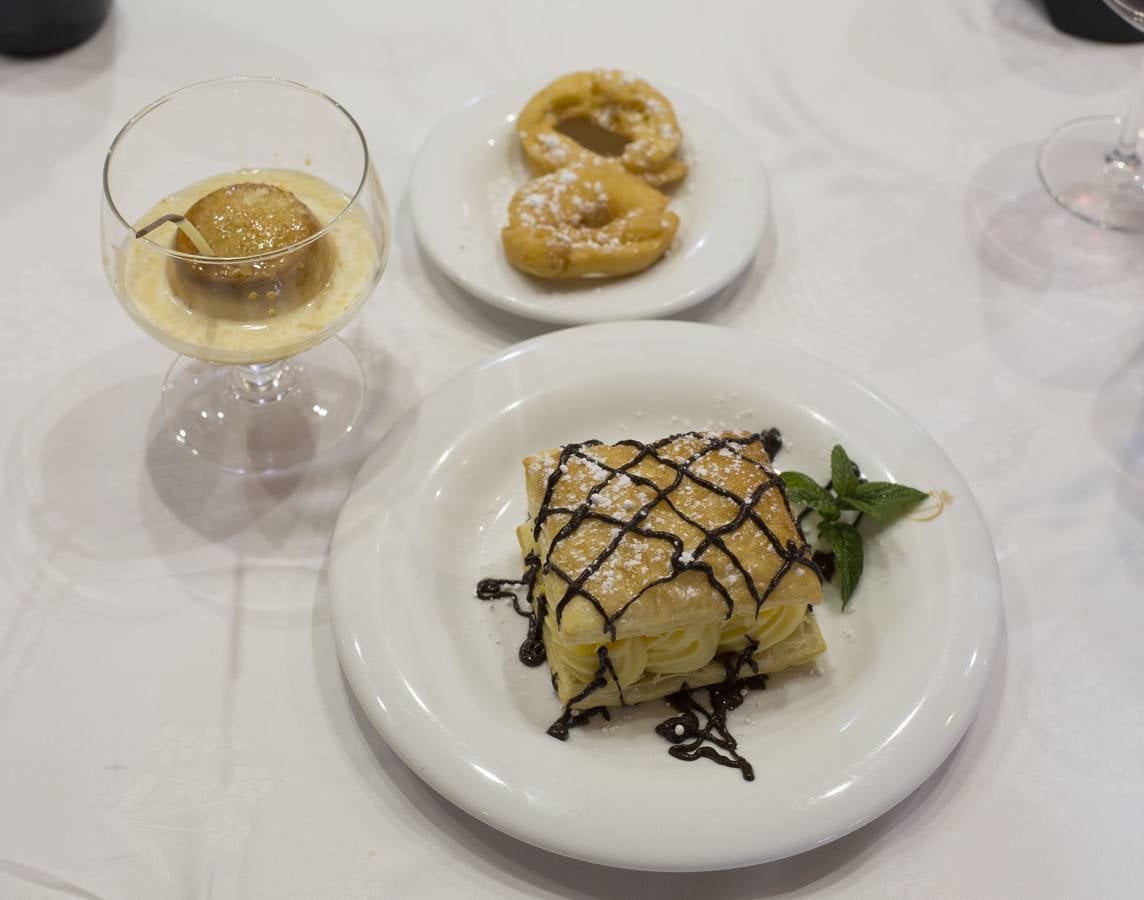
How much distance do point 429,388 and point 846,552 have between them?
644mm

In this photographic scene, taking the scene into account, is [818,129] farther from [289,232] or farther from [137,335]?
[137,335]

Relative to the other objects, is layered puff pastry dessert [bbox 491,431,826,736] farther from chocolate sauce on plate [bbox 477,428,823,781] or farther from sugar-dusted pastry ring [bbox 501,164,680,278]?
sugar-dusted pastry ring [bbox 501,164,680,278]

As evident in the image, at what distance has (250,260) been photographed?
1.18 meters

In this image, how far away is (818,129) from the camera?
1.91 m

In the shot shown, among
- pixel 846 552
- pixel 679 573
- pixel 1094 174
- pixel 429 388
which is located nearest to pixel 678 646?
pixel 679 573

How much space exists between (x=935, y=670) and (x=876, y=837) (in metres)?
0.20

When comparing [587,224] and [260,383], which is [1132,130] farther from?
[260,383]

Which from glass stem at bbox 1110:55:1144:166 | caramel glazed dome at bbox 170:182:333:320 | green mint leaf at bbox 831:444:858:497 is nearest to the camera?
caramel glazed dome at bbox 170:182:333:320

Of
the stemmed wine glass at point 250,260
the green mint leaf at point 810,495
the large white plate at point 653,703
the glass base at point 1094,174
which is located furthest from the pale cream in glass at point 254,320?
the glass base at point 1094,174

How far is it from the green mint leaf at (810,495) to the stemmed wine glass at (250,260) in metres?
0.60

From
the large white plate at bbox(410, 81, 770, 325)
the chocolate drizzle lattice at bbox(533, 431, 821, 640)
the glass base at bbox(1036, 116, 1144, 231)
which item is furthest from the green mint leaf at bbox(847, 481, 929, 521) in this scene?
the glass base at bbox(1036, 116, 1144, 231)

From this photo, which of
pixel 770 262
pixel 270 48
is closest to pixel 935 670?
pixel 770 262

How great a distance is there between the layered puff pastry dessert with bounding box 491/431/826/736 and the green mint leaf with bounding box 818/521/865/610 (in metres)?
0.08

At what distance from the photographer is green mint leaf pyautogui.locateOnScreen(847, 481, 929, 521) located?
1.30 meters
